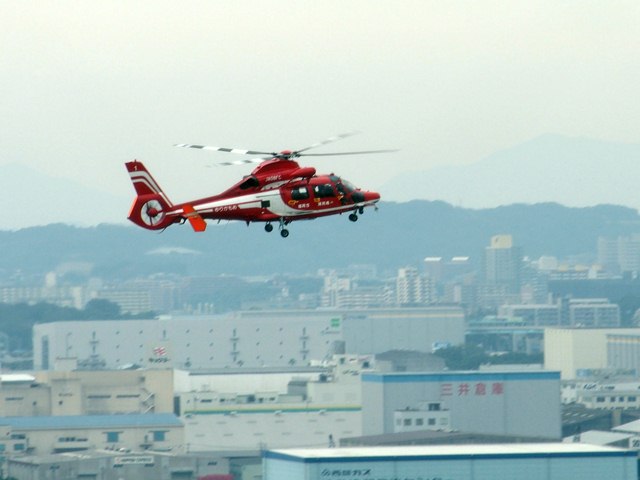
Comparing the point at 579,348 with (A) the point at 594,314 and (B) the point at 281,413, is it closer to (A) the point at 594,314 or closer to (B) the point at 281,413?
(B) the point at 281,413

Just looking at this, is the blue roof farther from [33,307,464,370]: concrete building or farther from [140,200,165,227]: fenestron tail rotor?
[33,307,464,370]: concrete building

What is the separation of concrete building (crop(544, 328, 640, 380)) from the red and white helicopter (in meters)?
97.6

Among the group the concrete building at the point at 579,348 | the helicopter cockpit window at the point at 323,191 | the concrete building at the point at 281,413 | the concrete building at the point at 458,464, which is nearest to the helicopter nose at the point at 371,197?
the helicopter cockpit window at the point at 323,191

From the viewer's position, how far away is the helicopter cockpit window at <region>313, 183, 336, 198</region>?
39000mm

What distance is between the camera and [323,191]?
39.2 m

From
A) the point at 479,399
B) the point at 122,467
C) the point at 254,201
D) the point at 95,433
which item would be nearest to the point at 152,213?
the point at 254,201

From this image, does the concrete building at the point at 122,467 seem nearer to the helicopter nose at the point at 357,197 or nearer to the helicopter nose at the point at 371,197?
the helicopter nose at the point at 371,197

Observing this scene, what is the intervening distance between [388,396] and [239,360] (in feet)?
177

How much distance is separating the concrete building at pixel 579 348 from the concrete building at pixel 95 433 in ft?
186

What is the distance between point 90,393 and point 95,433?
43.0 ft

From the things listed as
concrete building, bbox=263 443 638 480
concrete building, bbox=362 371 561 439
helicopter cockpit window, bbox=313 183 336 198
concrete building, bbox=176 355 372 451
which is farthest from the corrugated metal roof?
concrete building, bbox=362 371 561 439

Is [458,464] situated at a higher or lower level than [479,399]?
lower

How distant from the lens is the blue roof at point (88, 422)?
267ft

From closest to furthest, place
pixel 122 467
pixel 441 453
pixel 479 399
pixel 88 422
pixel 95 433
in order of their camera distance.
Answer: pixel 441 453, pixel 122 467, pixel 95 433, pixel 88 422, pixel 479 399
